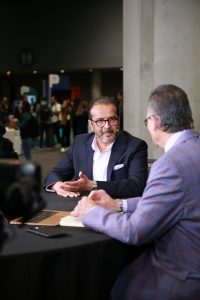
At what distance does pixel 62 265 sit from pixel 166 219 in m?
0.43

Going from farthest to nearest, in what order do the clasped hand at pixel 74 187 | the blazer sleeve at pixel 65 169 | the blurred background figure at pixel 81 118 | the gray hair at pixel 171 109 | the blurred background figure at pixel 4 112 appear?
the blurred background figure at pixel 81 118 < the blurred background figure at pixel 4 112 < the blazer sleeve at pixel 65 169 < the clasped hand at pixel 74 187 < the gray hair at pixel 171 109

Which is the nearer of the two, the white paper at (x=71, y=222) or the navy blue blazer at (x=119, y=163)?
the white paper at (x=71, y=222)

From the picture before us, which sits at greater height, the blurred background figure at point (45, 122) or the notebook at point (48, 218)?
the notebook at point (48, 218)

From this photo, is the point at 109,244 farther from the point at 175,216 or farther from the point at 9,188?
the point at 9,188

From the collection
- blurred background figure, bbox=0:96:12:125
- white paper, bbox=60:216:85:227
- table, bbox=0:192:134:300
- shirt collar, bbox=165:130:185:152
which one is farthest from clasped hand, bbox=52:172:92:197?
blurred background figure, bbox=0:96:12:125

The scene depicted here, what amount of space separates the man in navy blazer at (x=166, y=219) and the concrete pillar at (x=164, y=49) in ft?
14.2

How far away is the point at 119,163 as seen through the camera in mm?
3449

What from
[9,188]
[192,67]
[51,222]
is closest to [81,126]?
[192,67]

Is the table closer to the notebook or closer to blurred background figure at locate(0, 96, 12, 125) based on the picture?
the notebook

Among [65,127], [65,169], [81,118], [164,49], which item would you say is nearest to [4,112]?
[164,49]

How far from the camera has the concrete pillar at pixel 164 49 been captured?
6.27 metres

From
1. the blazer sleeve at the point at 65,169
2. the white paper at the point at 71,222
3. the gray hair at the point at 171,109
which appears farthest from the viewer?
the blazer sleeve at the point at 65,169

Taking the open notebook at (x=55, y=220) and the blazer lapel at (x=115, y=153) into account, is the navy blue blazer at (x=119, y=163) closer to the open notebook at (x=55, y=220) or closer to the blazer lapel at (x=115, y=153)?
the blazer lapel at (x=115, y=153)

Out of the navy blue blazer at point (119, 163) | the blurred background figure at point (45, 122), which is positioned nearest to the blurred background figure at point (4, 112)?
the blurred background figure at point (45, 122)
